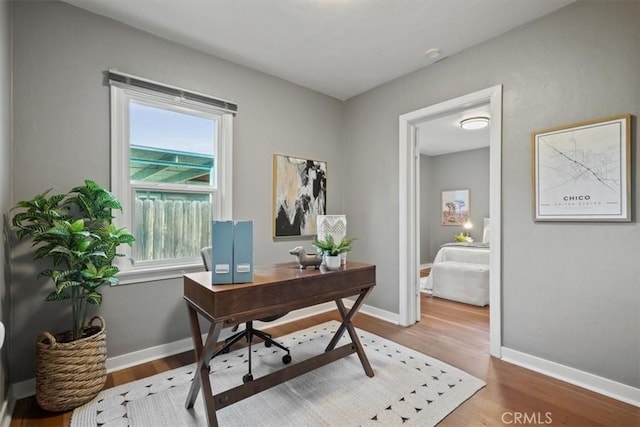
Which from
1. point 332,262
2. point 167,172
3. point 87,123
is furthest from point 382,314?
point 87,123

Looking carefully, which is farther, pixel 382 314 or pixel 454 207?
pixel 454 207

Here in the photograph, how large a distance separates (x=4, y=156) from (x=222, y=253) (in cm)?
156

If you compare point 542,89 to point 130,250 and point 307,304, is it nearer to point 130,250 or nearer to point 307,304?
point 307,304

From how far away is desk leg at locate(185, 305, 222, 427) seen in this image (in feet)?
4.92

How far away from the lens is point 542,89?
7.54ft

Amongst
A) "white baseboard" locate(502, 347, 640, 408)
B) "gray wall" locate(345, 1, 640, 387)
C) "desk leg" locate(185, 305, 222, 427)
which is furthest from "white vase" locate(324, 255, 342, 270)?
"white baseboard" locate(502, 347, 640, 408)

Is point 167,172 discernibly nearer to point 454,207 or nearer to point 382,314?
point 382,314

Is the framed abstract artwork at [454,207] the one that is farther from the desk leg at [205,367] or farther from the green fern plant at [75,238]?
the green fern plant at [75,238]

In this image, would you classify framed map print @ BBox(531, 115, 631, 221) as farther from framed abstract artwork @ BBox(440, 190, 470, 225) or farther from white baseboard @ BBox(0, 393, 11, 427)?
framed abstract artwork @ BBox(440, 190, 470, 225)

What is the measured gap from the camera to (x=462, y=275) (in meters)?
4.16

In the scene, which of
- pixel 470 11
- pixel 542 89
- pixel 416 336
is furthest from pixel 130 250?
pixel 542 89

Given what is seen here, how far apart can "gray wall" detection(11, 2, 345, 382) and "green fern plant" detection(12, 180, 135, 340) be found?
0.19 meters

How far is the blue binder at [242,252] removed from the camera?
5.13 ft

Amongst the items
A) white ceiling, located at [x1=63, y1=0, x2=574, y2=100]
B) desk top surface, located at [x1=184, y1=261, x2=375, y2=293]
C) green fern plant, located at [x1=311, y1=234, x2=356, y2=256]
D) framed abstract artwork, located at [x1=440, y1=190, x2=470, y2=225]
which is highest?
white ceiling, located at [x1=63, y1=0, x2=574, y2=100]
